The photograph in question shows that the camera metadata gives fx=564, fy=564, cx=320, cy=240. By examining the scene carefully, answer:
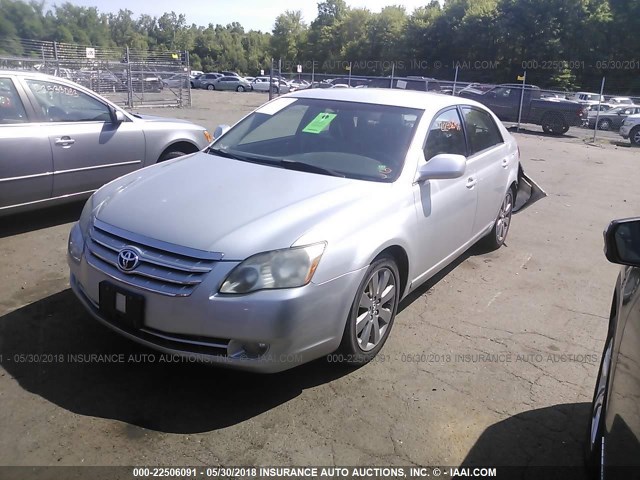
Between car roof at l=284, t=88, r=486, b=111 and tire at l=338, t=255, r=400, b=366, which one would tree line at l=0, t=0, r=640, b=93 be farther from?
tire at l=338, t=255, r=400, b=366

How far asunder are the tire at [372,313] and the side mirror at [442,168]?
0.73 metres

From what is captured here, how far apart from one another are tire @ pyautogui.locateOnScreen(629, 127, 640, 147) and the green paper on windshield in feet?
59.7

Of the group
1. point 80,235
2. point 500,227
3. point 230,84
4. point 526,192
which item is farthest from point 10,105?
point 230,84

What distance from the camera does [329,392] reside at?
10.7 feet

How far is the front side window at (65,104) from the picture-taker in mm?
5605

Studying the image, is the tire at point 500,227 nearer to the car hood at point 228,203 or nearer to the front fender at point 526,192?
the front fender at point 526,192

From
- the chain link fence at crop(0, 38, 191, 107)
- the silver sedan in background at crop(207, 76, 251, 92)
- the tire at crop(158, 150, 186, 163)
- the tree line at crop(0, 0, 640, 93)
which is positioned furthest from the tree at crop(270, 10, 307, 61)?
the tire at crop(158, 150, 186, 163)

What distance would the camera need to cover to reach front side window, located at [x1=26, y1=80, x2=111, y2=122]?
221 inches

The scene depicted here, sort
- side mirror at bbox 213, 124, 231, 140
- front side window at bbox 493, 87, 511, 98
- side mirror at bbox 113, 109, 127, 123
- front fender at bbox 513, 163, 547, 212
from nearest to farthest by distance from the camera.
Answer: side mirror at bbox 213, 124, 231, 140, side mirror at bbox 113, 109, 127, 123, front fender at bbox 513, 163, 547, 212, front side window at bbox 493, 87, 511, 98

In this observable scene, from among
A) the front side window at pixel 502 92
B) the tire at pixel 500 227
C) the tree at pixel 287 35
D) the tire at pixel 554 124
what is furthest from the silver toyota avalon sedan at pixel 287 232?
the tree at pixel 287 35

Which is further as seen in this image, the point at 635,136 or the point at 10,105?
the point at 635,136

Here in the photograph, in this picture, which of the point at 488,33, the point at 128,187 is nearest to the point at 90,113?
the point at 128,187

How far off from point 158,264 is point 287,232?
0.70 meters

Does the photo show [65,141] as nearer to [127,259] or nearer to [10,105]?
[10,105]
